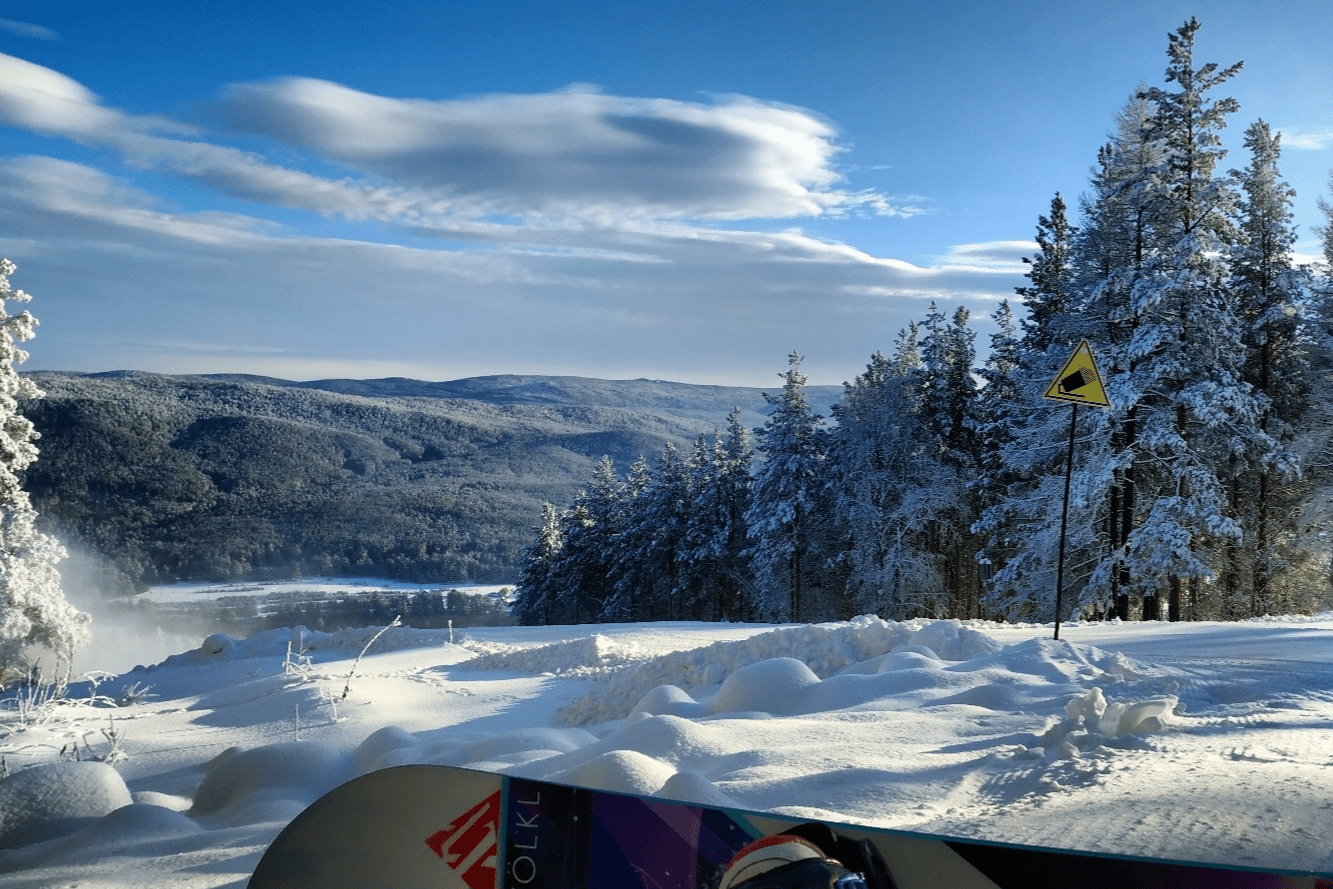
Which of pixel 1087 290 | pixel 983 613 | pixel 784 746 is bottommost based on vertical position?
pixel 983 613

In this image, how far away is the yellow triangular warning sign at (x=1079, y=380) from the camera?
905cm

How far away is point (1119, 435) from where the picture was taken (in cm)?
1809

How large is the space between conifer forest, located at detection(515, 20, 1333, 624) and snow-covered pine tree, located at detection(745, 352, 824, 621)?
91 mm

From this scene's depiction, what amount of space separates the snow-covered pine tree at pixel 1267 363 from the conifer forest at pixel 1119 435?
58 millimetres

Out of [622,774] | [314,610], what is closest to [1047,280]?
[622,774]

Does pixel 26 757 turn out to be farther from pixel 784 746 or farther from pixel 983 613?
pixel 983 613

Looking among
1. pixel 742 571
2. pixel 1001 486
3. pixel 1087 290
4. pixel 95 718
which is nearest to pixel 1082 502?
pixel 1087 290

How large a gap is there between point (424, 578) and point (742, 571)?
84.3 metres

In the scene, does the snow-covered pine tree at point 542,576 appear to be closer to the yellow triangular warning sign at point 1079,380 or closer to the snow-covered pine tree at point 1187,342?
the snow-covered pine tree at point 1187,342

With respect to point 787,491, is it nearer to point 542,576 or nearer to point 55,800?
point 542,576

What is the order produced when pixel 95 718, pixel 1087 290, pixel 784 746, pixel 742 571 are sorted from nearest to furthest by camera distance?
pixel 784 746 → pixel 95 718 → pixel 1087 290 → pixel 742 571

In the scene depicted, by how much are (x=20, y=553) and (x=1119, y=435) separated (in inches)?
962

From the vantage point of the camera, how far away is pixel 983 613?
29172mm

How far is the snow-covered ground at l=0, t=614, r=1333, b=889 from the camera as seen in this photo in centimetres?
354
